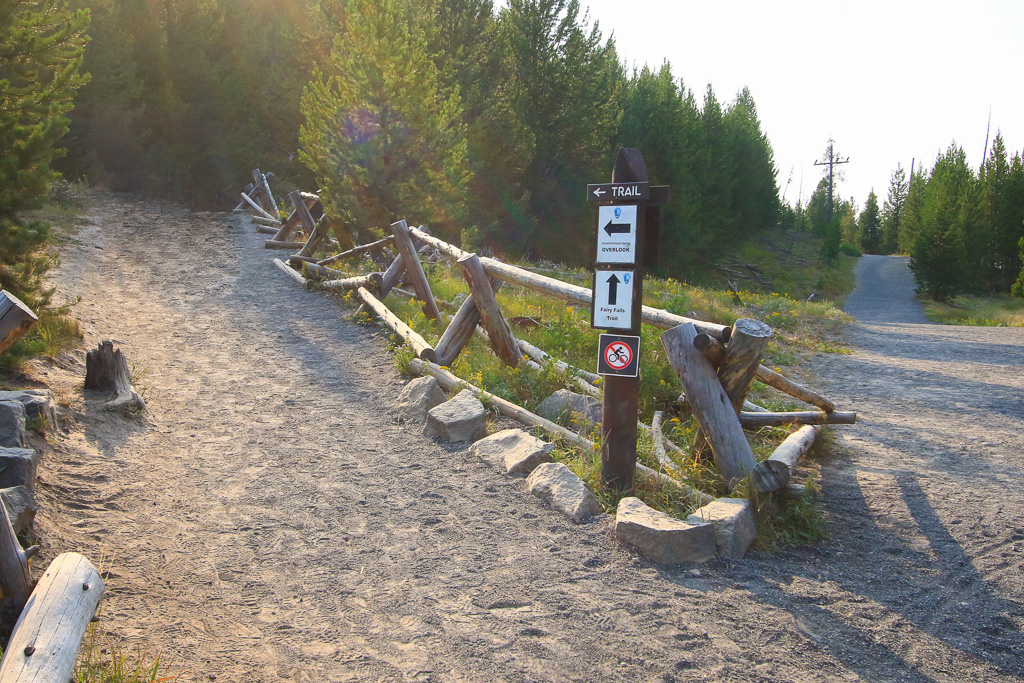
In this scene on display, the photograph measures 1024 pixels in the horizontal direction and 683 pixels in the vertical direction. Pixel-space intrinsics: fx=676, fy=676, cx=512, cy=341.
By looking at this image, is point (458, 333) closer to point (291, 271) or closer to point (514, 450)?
point (514, 450)

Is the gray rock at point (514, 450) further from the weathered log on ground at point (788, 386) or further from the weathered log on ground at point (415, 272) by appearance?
the weathered log on ground at point (415, 272)

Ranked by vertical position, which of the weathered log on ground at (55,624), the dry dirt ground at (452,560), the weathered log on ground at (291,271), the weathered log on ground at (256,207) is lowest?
the dry dirt ground at (452,560)

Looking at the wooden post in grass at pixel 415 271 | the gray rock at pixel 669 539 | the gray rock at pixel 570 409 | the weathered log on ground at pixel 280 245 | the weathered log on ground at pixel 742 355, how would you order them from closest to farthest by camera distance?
the gray rock at pixel 669 539
the weathered log on ground at pixel 742 355
the gray rock at pixel 570 409
the wooden post in grass at pixel 415 271
the weathered log on ground at pixel 280 245

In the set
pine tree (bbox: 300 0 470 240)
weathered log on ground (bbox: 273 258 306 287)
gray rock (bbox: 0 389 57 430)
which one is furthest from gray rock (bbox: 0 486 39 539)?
pine tree (bbox: 300 0 470 240)

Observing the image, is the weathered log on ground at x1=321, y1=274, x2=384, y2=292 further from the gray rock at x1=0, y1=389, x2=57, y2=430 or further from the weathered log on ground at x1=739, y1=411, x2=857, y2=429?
the weathered log on ground at x1=739, y1=411, x2=857, y2=429

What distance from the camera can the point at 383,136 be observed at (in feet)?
46.0

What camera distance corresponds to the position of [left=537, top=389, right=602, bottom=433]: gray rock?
5793mm

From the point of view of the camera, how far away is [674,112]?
1377 inches

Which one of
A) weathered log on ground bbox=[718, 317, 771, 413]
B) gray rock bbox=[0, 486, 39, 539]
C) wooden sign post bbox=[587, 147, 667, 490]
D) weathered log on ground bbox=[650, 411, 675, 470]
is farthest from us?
weathered log on ground bbox=[650, 411, 675, 470]

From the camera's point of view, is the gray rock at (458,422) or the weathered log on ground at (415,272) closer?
the gray rock at (458,422)

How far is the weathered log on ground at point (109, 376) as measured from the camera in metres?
5.51

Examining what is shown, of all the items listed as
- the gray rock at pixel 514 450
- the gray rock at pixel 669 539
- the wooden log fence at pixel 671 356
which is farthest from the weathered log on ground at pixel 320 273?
the gray rock at pixel 669 539

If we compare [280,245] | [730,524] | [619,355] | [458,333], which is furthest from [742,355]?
[280,245]

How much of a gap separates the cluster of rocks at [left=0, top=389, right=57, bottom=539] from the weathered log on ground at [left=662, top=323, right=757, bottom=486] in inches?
145
